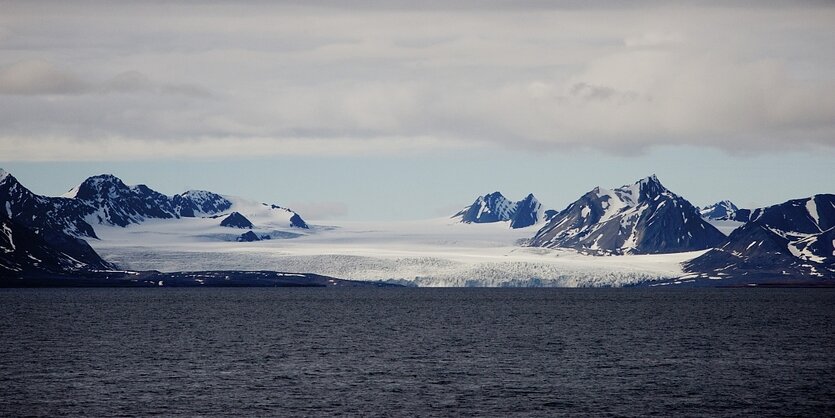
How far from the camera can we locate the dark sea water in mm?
68812

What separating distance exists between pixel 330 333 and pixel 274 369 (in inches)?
1614

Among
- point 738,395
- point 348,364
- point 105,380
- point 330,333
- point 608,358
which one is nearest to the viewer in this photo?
point 738,395

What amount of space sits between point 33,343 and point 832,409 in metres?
72.2

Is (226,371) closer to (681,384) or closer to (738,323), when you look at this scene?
(681,384)

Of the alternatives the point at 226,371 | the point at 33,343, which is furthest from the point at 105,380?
the point at 33,343

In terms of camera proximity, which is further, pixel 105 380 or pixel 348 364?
pixel 348 364

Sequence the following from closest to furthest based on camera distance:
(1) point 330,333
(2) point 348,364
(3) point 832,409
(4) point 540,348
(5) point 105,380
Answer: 1. (3) point 832,409
2. (5) point 105,380
3. (2) point 348,364
4. (4) point 540,348
5. (1) point 330,333

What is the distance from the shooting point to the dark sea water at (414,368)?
226ft

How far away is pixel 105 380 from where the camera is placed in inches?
3120

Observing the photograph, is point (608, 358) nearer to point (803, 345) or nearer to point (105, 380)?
point (803, 345)

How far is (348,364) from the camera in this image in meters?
91.4

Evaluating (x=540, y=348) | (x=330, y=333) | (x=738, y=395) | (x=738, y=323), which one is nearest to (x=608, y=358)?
(x=540, y=348)

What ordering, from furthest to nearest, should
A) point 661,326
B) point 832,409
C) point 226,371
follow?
point 661,326 < point 226,371 < point 832,409

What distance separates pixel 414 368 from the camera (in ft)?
290
